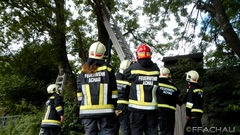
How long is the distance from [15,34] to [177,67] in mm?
8075

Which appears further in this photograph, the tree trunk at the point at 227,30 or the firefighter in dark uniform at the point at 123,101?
the tree trunk at the point at 227,30

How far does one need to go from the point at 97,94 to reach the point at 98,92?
38 mm

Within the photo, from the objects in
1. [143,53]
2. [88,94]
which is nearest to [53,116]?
[88,94]

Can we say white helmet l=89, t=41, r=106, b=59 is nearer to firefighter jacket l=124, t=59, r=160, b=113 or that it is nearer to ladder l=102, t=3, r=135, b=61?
firefighter jacket l=124, t=59, r=160, b=113

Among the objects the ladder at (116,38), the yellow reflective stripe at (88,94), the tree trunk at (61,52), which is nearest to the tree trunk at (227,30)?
the ladder at (116,38)

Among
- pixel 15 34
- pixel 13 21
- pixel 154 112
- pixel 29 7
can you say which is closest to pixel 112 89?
pixel 154 112

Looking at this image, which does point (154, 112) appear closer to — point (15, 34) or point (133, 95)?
point (133, 95)

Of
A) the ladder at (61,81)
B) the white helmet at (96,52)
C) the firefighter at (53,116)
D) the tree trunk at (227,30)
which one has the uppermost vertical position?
the tree trunk at (227,30)

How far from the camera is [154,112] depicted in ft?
16.3

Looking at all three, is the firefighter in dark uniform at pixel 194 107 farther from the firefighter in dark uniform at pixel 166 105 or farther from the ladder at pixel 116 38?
the ladder at pixel 116 38

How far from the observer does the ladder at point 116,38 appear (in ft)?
36.6

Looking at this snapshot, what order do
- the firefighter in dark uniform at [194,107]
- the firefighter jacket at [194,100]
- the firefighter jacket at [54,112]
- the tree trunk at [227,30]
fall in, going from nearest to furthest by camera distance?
the firefighter in dark uniform at [194,107] → the firefighter jacket at [194,100] → the tree trunk at [227,30] → the firefighter jacket at [54,112]

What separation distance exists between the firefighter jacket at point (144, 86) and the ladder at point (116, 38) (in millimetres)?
5746

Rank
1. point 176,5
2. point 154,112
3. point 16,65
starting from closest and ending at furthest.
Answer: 1. point 154,112
2. point 176,5
3. point 16,65
